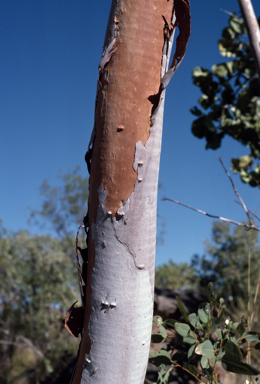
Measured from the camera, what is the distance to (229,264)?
33.6 feet

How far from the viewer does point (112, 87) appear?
2.85 feet

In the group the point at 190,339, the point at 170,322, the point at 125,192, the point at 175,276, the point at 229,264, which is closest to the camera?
the point at 125,192

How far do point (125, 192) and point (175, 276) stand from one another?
48.0 feet

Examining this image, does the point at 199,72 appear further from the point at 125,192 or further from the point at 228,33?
the point at 125,192

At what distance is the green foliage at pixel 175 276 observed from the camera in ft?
39.6

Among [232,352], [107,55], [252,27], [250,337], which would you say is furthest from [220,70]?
[232,352]

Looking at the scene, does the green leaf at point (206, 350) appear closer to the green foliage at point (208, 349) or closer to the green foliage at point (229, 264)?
the green foliage at point (208, 349)

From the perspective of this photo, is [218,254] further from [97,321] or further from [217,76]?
[97,321]

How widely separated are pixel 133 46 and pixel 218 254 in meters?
10.5

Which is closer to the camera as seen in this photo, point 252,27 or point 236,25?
point 252,27

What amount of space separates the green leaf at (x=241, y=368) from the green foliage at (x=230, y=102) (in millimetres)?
2064

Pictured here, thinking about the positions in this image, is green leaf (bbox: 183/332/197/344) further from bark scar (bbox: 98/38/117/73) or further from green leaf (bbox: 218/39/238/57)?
green leaf (bbox: 218/39/238/57)

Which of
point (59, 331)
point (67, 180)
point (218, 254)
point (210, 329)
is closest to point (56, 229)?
point (67, 180)

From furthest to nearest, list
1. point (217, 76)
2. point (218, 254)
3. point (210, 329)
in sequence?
1. point (218, 254)
2. point (217, 76)
3. point (210, 329)
